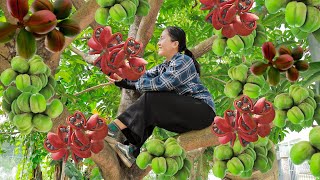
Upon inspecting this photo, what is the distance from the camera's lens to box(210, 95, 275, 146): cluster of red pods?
74 centimetres

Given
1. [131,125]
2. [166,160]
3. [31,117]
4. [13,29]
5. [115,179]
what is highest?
[13,29]

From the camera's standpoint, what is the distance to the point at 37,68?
0.77 metres

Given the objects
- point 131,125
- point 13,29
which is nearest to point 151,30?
point 131,125

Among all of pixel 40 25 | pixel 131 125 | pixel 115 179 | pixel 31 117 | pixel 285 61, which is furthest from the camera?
pixel 115 179

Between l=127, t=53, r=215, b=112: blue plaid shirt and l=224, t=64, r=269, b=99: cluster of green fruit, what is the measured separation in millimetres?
850

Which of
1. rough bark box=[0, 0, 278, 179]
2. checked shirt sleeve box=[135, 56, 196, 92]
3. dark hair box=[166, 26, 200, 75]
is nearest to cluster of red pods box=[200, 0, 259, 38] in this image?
rough bark box=[0, 0, 278, 179]

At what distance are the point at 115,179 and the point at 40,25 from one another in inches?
57.8

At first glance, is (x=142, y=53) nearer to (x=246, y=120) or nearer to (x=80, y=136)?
(x=80, y=136)

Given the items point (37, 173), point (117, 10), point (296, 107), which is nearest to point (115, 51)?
point (117, 10)

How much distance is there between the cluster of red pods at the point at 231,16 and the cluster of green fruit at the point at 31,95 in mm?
297

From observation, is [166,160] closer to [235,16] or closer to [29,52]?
[235,16]

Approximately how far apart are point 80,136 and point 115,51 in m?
0.17

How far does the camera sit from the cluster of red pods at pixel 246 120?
2.42 ft

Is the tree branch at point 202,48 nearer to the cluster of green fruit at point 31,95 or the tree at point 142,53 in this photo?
the tree at point 142,53
